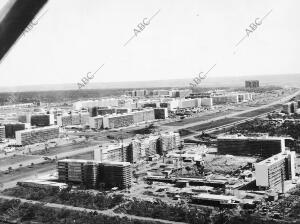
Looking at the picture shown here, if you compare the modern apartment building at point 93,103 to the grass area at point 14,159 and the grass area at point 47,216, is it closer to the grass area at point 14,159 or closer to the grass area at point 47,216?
the grass area at point 14,159

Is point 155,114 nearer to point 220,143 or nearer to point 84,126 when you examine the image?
point 84,126

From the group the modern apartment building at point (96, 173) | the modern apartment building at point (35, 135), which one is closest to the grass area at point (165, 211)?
the modern apartment building at point (96, 173)

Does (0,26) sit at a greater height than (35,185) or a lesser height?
greater

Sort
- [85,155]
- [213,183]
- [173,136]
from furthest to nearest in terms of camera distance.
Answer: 1. [173,136]
2. [85,155]
3. [213,183]

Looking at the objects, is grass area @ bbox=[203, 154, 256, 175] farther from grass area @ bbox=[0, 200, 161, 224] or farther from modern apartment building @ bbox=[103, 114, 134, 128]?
modern apartment building @ bbox=[103, 114, 134, 128]

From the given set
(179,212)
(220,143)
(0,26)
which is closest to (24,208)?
(179,212)

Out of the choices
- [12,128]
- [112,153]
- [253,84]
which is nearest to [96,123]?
[12,128]

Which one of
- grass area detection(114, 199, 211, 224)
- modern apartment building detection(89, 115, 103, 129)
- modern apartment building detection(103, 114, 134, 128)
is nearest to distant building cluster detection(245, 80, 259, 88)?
modern apartment building detection(103, 114, 134, 128)
